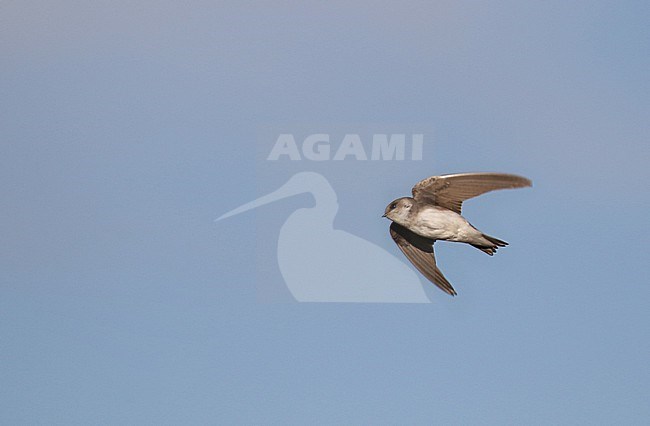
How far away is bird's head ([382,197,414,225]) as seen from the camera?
319 inches

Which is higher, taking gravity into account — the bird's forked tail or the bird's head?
the bird's head

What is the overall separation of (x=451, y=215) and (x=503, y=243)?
511 mm

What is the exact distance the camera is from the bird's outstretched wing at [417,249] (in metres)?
8.67

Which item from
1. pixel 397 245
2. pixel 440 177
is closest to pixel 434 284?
pixel 397 245

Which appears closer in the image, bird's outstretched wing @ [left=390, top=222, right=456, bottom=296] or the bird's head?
the bird's head

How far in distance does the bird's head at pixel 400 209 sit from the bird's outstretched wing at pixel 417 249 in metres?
0.52

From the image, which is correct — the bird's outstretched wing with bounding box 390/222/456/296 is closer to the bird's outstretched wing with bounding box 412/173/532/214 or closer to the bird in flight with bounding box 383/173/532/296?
the bird in flight with bounding box 383/173/532/296

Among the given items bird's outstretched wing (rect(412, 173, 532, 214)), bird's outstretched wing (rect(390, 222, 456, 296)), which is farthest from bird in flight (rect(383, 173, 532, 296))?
bird's outstretched wing (rect(390, 222, 456, 296))

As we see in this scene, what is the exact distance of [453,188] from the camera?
316 inches

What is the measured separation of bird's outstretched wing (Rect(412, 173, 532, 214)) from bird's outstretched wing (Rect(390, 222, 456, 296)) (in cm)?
62

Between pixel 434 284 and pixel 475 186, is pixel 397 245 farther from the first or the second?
pixel 475 186

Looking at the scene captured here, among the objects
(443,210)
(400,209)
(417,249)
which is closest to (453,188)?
(443,210)

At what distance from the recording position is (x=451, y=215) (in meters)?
8.02

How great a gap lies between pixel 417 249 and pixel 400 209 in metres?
0.74
